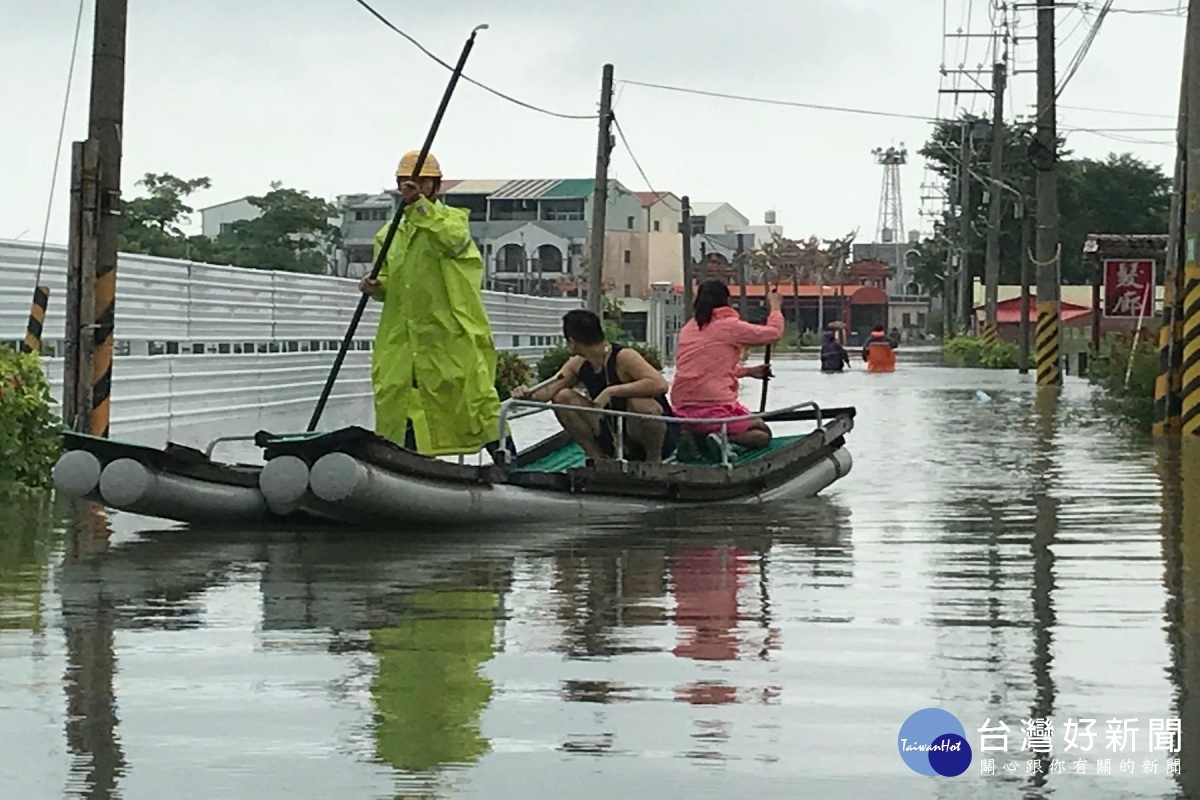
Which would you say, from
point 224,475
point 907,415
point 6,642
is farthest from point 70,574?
point 907,415

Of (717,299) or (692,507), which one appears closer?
(692,507)

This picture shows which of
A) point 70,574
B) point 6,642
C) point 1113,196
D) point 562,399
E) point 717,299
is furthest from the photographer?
point 1113,196

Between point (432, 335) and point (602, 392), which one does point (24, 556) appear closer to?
point (432, 335)

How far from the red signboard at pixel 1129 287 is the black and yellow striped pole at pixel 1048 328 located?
1.09 m

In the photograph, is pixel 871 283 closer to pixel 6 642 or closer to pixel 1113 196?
pixel 1113 196

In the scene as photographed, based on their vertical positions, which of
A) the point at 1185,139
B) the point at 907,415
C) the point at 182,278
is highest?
the point at 1185,139

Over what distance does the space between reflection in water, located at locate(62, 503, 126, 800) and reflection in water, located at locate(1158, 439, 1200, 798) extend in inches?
117

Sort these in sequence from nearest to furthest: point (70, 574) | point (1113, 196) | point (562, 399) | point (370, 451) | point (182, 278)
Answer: point (70, 574) → point (370, 451) → point (562, 399) → point (182, 278) → point (1113, 196)

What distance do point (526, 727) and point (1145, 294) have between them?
35083 mm

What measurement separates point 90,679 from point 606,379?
21.6 ft

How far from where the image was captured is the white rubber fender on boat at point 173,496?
11.8 meters

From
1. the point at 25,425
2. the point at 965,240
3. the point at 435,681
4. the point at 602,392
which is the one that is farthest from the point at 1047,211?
the point at 965,240

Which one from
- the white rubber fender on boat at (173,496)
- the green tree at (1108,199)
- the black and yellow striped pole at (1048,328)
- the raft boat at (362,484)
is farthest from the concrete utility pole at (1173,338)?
the green tree at (1108,199)

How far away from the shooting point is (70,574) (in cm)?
1083
